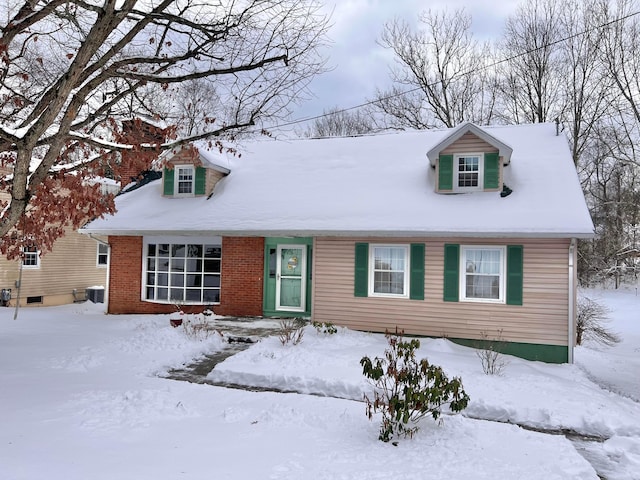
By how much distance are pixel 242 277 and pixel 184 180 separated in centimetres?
396


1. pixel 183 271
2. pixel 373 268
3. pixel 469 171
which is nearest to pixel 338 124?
pixel 183 271

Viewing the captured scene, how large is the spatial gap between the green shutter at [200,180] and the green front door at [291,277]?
3.31 metres

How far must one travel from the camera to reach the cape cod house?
35.4 ft

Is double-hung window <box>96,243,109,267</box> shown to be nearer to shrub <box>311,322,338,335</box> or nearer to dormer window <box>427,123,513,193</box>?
shrub <box>311,322,338,335</box>

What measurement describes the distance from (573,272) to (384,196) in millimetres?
4958

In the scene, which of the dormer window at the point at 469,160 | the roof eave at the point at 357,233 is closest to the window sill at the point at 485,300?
the roof eave at the point at 357,233

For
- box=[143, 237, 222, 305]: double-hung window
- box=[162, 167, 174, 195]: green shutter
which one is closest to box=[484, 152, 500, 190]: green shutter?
box=[143, 237, 222, 305]: double-hung window

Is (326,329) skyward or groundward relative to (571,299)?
groundward

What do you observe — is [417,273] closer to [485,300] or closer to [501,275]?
[485,300]

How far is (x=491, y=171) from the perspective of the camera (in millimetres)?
12016

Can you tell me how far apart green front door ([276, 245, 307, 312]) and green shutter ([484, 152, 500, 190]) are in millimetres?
5398

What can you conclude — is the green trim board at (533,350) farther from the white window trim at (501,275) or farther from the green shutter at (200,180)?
the green shutter at (200,180)

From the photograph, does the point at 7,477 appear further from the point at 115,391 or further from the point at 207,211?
the point at 207,211

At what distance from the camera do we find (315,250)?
12.6 metres
